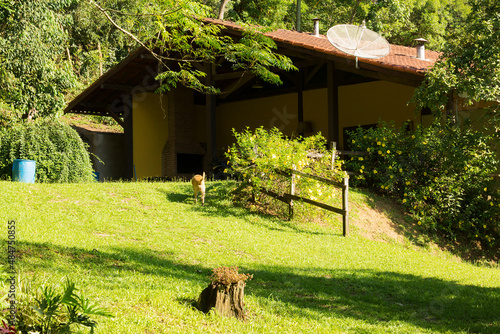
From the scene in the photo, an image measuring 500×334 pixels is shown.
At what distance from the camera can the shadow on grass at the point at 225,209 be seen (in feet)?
38.2

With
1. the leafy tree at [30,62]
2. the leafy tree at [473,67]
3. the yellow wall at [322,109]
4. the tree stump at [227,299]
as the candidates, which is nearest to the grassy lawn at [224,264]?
the tree stump at [227,299]

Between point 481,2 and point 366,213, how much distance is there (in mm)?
5295

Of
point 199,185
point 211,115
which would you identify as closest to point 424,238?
point 199,185

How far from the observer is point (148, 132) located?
920 inches

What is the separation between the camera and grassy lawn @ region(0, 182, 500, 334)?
591 cm

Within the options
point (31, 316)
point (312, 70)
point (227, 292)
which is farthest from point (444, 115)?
point (31, 316)

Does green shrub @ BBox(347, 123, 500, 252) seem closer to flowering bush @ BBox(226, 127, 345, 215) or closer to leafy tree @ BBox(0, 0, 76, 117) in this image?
flowering bush @ BBox(226, 127, 345, 215)

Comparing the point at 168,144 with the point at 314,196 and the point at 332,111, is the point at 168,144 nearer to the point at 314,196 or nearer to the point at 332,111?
the point at 332,111

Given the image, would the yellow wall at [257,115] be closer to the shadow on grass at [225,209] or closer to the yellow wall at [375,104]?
the yellow wall at [375,104]

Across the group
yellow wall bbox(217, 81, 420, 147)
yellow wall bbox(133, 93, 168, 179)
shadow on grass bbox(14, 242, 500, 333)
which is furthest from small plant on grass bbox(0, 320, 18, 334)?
yellow wall bbox(133, 93, 168, 179)

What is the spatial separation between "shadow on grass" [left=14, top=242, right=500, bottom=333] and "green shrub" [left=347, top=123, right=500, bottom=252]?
5162 millimetres

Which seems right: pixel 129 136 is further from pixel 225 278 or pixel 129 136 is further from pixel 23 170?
pixel 225 278

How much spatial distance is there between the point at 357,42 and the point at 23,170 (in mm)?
9291

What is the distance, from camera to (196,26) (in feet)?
31.6
